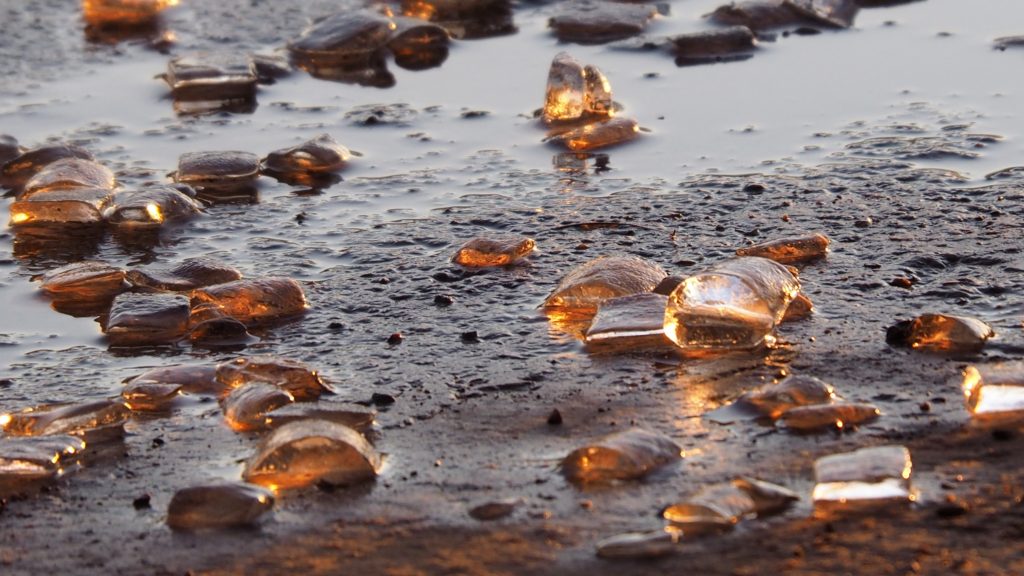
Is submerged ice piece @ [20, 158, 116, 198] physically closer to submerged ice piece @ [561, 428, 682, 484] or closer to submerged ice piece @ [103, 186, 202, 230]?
submerged ice piece @ [103, 186, 202, 230]

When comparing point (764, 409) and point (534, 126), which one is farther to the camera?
point (534, 126)

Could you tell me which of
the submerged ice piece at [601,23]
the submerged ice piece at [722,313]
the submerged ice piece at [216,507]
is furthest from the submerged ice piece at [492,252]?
the submerged ice piece at [601,23]

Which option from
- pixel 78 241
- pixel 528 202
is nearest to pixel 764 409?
pixel 528 202

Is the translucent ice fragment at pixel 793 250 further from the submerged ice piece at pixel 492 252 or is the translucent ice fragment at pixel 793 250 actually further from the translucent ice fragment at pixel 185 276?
the translucent ice fragment at pixel 185 276

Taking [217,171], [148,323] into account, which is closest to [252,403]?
[148,323]

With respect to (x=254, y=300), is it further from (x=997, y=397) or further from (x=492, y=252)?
(x=997, y=397)

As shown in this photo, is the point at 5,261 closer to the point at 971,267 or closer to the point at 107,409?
the point at 107,409

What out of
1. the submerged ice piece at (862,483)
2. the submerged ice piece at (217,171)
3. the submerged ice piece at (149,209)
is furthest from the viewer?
the submerged ice piece at (217,171)
